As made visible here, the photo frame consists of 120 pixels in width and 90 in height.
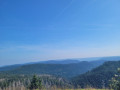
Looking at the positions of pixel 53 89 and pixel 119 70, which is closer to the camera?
pixel 119 70

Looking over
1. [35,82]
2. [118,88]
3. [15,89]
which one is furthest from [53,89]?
[35,82]

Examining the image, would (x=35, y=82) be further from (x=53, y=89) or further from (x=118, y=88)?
(x=118, y=88)

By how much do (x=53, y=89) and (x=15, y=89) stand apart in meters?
2.01

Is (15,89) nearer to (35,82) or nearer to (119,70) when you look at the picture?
(119,70)

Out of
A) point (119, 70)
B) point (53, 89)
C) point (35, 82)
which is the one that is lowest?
point (35, 82)

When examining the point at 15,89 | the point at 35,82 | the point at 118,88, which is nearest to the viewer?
the point at 118,88

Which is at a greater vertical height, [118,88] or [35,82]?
[118,88]

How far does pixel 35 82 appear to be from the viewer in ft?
64.8

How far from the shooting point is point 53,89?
5.62 meters

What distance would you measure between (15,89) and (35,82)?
15.4 m

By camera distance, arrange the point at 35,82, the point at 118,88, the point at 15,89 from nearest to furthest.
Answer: the point at 118,88
the point at 15,89
the point at 35,82

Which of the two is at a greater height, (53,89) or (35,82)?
(53,89)

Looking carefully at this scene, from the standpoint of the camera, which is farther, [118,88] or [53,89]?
Result: [53,89]

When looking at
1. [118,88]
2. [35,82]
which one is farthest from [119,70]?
[35,82]
